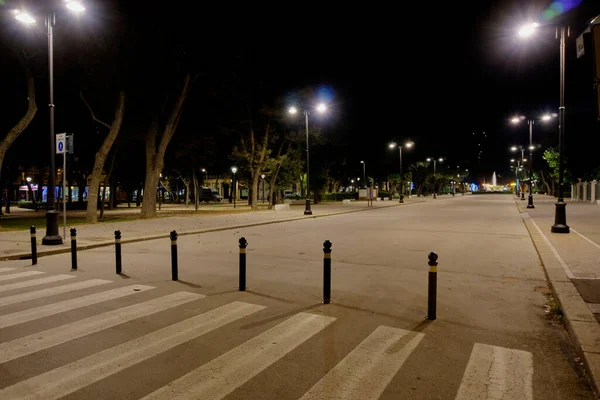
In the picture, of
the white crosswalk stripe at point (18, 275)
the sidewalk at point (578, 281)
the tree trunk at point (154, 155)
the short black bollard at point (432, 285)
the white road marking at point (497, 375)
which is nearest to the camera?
the white road marking at point (497, 375)

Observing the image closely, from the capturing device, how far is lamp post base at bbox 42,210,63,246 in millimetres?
14859

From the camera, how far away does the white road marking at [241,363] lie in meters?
4.29

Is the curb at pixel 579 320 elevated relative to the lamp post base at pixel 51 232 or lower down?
lower down

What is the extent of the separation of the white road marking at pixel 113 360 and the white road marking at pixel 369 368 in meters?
2.01

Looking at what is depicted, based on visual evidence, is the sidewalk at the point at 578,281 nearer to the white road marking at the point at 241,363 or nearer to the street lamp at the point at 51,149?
the white road marking at the point at 241,363

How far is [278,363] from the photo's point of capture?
498cm

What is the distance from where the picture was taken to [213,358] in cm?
514

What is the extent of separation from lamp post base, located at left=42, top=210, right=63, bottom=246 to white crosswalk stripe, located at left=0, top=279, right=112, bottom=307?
6527 millimetres

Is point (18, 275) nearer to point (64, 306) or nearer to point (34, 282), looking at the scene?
point (34, 282)

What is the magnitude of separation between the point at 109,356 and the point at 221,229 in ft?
51.7

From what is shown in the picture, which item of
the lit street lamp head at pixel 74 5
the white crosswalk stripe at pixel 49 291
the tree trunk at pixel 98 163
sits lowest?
the white crosswalk stripe at pixel 49 291

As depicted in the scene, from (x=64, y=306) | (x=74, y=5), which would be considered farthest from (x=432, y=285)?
(x=74, y=5)

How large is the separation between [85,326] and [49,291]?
2.71 meters

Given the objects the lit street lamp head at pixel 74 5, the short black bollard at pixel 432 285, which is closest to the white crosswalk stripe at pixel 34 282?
the short black bollard at pixel 432 285
